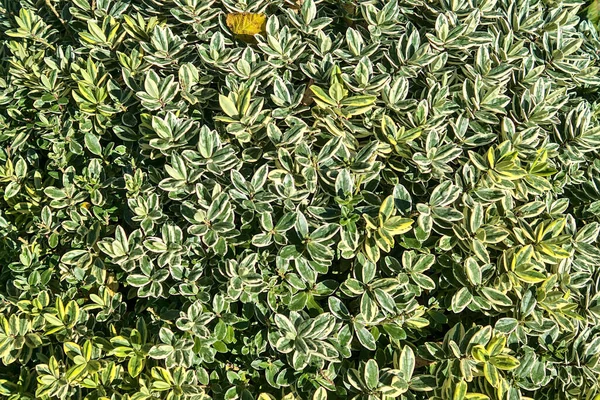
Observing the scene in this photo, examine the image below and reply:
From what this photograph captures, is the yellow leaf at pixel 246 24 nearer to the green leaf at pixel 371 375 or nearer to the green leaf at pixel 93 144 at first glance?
the green leaf at pixel 93 144

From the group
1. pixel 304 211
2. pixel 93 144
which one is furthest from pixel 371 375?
pixel 93 144

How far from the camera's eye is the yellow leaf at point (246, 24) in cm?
243

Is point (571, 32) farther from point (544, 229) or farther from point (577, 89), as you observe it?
point (544, 229)

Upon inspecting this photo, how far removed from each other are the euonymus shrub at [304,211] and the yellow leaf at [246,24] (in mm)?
16

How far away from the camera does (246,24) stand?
2434mm

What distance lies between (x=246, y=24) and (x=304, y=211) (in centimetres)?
84

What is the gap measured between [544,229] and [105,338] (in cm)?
169

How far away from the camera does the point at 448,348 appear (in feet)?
6.85

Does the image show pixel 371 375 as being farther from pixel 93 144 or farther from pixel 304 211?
pixel 93 144

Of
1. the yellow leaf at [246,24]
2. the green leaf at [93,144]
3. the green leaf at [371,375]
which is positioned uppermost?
the yellow leaf at [246,24]

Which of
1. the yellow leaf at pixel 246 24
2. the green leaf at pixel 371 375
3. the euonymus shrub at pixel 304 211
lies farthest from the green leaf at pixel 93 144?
the green leaf at pixel 371 375

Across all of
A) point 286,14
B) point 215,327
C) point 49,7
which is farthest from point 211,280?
point 49,7

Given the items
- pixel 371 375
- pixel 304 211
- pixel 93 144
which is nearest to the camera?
pixel 371 375

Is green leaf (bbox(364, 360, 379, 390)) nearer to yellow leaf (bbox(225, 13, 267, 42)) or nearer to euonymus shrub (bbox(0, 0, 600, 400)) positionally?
euonymus shrub (bbox(0, 0, 600, 400))
